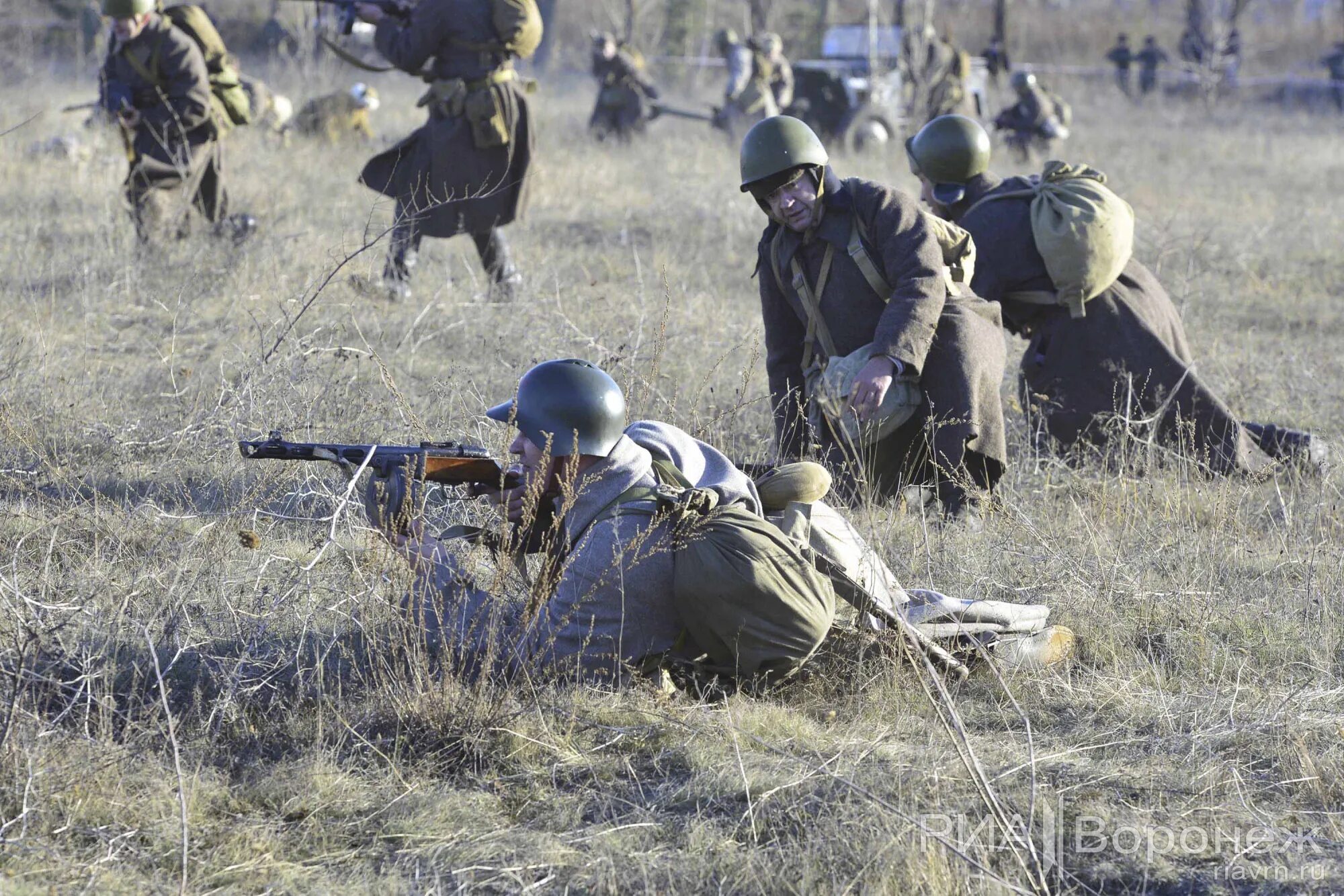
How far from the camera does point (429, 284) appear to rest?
28.0 feet

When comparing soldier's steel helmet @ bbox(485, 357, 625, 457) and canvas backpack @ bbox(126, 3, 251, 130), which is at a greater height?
canvas backpack @ bbox(126, 3, 251, 130)

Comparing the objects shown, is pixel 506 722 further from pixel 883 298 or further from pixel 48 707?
pixel 883 298

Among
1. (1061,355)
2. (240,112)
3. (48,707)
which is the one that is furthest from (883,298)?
(240,112)

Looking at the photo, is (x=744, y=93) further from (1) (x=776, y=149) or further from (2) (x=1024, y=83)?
(1) (x=776, y=149)

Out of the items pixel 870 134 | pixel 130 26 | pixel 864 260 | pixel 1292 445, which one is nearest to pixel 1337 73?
pixel 870 134

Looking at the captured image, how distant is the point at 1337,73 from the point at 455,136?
2922cm

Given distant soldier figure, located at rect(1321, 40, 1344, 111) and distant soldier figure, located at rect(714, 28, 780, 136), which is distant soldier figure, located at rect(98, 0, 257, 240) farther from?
distant soldier figure, located at rect(1321, 40, 1344, 111)

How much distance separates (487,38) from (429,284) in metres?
1.42

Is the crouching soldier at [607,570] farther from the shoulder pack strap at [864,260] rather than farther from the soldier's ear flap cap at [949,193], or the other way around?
the soldier's ear flap cap at [949,193]

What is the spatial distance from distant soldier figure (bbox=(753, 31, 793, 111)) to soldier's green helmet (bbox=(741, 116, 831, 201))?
15531 millimetres

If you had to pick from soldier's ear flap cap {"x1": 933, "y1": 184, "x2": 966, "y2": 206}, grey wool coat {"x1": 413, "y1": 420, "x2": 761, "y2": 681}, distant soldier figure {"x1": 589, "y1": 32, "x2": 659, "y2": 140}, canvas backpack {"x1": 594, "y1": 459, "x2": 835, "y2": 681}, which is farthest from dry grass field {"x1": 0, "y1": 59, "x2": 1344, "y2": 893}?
distant soldier figure {"x1": 589, "y1": 32, "x2": 659, "y2": 140}

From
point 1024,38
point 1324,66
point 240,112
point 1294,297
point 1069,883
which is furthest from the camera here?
point 1024,38

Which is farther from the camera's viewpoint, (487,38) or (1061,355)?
(487,38)

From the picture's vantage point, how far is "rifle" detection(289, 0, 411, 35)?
328 inches
